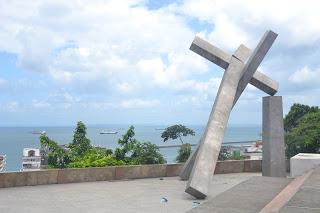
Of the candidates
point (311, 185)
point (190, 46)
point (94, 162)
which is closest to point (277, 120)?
point (190, 46)

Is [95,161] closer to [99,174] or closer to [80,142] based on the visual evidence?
[99,174]

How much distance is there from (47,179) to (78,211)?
4669mm

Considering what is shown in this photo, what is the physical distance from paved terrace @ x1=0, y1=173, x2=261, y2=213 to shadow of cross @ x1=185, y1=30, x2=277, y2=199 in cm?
65

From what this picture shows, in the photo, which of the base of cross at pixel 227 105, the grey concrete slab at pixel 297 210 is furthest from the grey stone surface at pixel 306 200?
→ the base of cross at pixel 227 105

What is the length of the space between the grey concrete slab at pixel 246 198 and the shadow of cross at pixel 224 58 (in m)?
6.87

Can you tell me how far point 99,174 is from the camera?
15586mm

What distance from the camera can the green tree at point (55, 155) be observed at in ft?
61.8

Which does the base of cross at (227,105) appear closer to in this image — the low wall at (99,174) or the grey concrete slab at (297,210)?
the low wall at (99,174)

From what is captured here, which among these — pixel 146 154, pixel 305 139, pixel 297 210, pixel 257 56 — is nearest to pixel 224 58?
pixel 257 56

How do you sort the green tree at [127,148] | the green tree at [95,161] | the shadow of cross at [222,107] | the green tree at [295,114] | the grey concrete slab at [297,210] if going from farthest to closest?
the green tree at [295,114]
the green tree at [127,148]
the green tree at [95,161]
the shadow of cross at [222,107]
the grey concrete slab at [297,210]

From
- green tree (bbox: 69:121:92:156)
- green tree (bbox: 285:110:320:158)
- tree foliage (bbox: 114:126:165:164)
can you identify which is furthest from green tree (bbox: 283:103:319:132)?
A: green tree (bbox: 69:121:92:156)

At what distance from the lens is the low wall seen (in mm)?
14188

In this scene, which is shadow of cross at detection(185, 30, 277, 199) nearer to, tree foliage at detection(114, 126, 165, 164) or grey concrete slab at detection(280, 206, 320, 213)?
tree foliage at detection(114, 126, 165, 164)

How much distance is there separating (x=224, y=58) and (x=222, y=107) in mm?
2063
